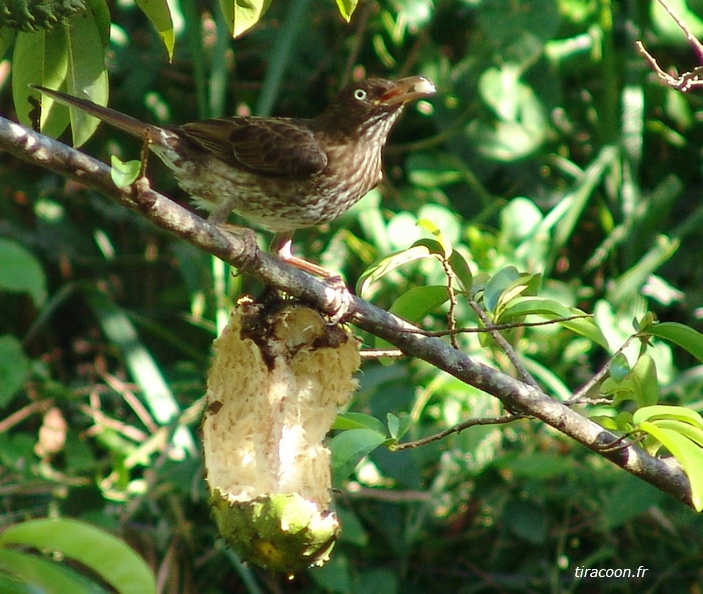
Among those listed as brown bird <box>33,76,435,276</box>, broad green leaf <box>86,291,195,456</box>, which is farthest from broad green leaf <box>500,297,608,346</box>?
broad green leaf <box>86,291,195,456</box>

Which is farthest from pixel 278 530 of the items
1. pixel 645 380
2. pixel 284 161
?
pixel 284 161

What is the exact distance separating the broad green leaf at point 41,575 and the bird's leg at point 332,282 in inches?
35.3

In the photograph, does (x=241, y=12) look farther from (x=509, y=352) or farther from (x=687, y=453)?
(x=687, y=453)

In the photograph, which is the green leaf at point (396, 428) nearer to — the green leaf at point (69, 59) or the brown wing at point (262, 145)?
the green leaf at point (69, 59)

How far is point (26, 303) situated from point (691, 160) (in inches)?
157

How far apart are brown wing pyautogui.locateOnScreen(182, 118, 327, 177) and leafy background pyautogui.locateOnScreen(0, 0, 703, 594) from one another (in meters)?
0.72

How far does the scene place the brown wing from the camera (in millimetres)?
3887

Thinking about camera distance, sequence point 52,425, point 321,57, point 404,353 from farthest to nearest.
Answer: point 321,57, point 52,425, point 404,353

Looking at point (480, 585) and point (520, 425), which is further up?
point (520, 425)

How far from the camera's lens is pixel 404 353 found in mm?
2516

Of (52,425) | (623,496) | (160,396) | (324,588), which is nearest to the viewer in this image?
(623,496)

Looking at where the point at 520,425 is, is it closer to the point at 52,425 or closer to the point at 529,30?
Answer: the point at 529,30

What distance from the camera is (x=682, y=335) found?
2484 mm

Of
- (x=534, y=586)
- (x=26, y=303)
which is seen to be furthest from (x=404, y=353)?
(x=26, y=303)
